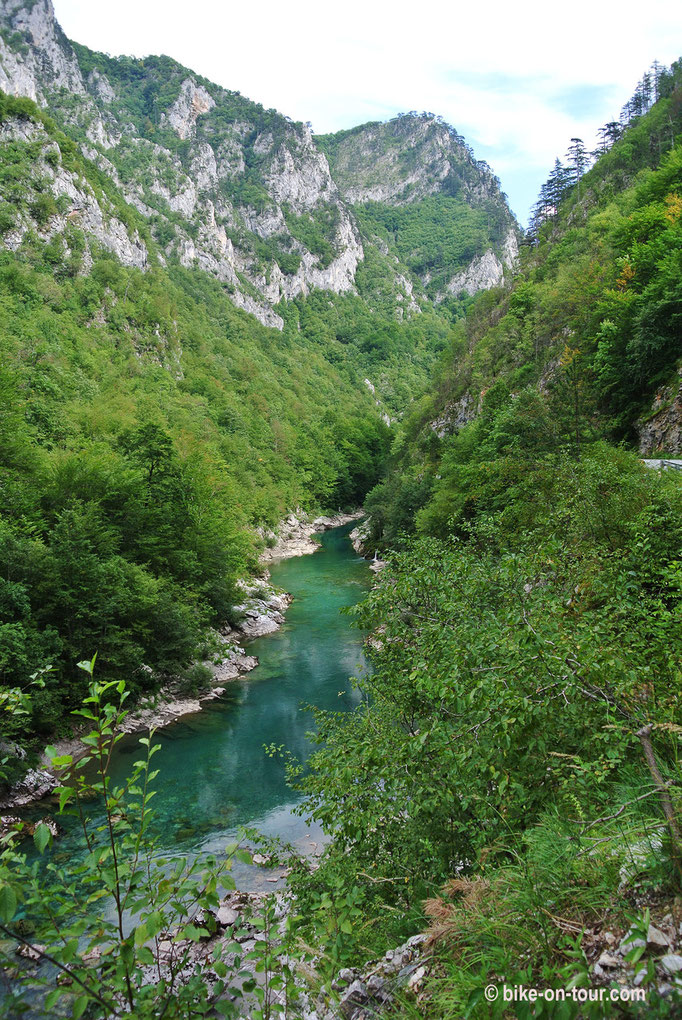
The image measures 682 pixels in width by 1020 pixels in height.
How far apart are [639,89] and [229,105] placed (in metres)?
131

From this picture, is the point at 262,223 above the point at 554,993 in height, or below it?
Answer: above

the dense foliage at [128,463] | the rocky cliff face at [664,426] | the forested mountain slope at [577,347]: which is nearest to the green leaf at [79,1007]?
the dense foliage at [128,463]

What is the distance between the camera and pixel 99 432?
28.3m

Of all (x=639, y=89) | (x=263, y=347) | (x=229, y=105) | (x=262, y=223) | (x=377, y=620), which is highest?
(x=229, y=105)

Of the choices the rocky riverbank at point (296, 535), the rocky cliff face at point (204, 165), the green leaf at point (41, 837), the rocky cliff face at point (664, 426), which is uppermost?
the rocky cliff face at point (204, 165)

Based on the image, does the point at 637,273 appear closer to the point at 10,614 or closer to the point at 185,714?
the point at 185,714

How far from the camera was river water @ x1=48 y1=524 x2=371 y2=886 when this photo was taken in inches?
429

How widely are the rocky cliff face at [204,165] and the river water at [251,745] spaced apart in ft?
228

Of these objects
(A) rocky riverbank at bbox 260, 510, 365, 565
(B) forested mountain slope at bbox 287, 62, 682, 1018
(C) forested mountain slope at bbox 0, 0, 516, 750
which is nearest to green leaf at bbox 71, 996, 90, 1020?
(B) forested mountain slope at bbox 287, 62, 682, 1018

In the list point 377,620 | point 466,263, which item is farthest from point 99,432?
point 466,263

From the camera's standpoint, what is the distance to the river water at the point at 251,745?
1090 centimetres

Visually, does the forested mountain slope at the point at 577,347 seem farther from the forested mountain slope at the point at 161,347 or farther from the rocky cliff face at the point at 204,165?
the rocky cliff face at the point at 204,165

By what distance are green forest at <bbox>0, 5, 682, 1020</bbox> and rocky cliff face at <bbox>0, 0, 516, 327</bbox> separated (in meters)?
45.7

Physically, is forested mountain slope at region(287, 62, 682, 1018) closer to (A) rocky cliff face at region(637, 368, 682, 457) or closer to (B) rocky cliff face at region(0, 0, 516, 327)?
(A) rocky cliff face at region(637, 368, 682, 457)
